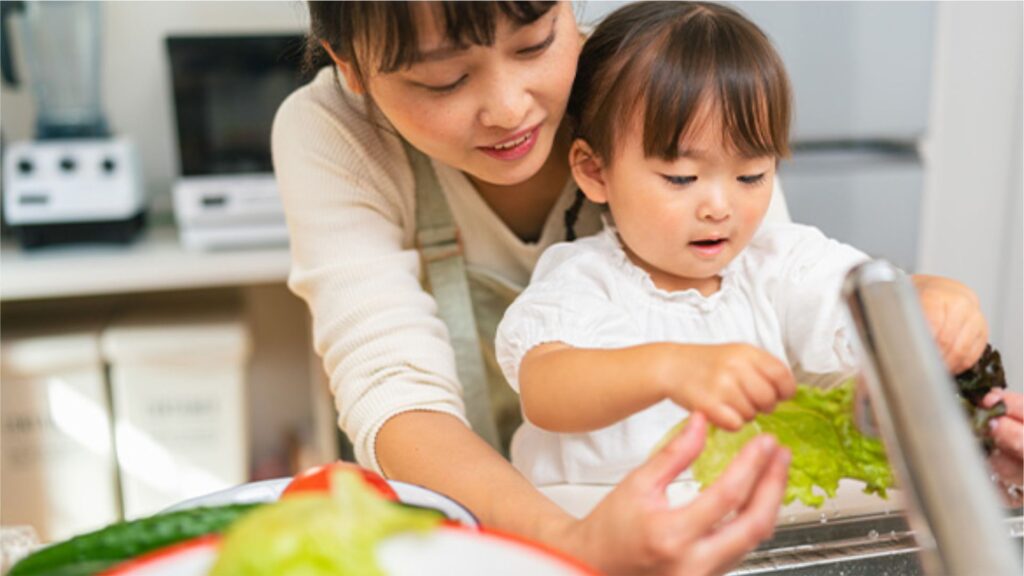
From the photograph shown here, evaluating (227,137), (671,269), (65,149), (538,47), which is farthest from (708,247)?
(65,149)

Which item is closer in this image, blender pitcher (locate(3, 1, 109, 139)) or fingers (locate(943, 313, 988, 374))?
fingers (locate(943, 313, 988, 374))

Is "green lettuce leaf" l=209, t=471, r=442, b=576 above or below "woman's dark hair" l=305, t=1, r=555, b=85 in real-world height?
below

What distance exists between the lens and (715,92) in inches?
16.7

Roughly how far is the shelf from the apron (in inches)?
30.1

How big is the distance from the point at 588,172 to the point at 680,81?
0.06m

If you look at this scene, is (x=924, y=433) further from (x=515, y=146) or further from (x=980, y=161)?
(x=980, y=161)

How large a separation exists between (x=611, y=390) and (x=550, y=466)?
0.08 m

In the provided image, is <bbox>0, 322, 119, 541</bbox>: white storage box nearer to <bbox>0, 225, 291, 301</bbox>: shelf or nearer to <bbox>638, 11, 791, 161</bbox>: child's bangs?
<bbox>0, 225, 291, 301</bbox>: shelf

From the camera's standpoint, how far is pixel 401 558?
0.28 meters

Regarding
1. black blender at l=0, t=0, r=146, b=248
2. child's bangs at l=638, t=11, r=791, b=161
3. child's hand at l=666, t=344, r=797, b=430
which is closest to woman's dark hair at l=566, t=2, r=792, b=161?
child's bangs at l=638, t=11, r=791, b=161

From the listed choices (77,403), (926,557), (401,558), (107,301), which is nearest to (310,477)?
(401,558)

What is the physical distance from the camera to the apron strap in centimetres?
57

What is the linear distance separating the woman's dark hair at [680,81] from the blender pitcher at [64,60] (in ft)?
3.84

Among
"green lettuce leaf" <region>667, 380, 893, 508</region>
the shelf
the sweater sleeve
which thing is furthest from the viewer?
the shelf
